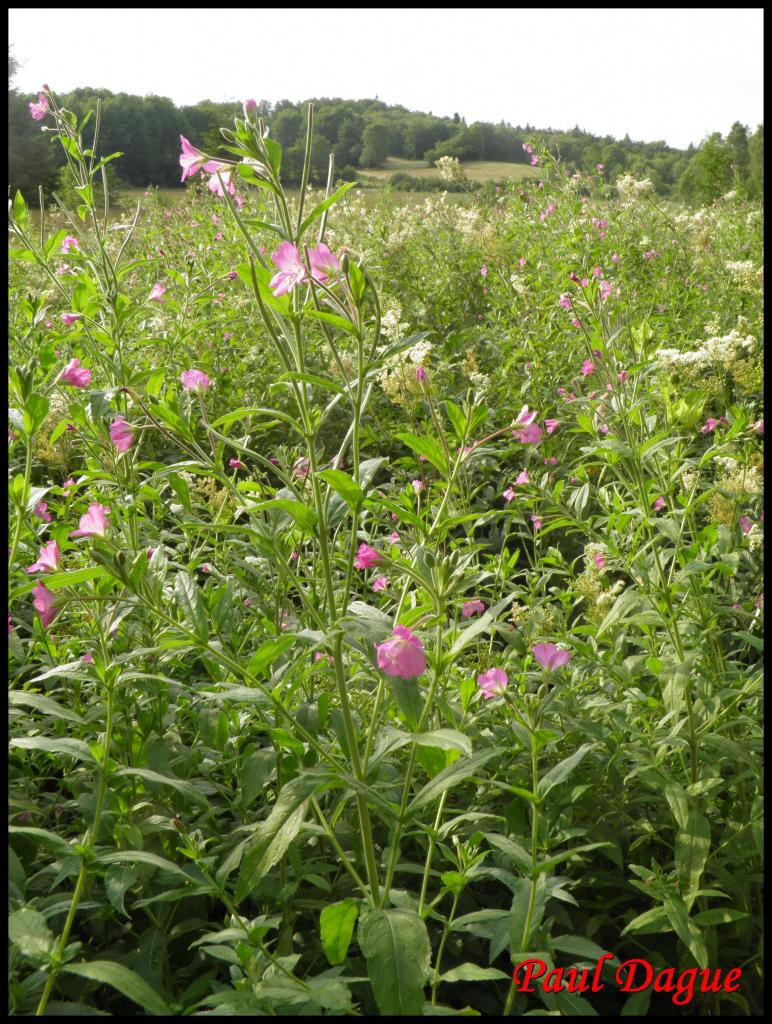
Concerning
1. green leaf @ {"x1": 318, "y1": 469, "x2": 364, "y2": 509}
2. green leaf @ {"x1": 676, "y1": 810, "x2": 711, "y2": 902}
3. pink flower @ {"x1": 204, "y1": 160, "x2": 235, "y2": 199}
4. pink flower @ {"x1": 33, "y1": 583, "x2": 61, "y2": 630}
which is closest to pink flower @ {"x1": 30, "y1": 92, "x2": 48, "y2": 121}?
pink flower @ {"x1": 204, "y1": 160, "x2": 235, "y2": 199}

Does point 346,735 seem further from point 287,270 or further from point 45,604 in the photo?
point 287,270

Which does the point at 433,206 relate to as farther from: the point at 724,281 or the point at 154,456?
the point at 154,456

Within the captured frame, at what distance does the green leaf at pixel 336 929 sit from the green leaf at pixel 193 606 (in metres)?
0.46

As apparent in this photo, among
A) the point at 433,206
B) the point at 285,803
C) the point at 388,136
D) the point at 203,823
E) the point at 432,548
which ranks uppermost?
the point at 388,136

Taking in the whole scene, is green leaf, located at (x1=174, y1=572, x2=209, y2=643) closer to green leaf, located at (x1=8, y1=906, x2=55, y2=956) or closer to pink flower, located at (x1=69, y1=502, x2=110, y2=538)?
pink flower, located at (x1=69, y1=502, x2=110, y2=538)

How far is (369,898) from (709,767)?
0.78 meters

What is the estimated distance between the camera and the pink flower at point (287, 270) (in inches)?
47.5

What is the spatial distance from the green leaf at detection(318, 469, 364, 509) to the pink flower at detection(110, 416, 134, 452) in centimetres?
55

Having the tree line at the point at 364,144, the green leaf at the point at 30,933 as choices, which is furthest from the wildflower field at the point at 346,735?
the tree line at the point at 364,144

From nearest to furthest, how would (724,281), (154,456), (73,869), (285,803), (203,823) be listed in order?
1. (285,803)
2. (73,869)
3. (203,823)
4. (154,456)
5. (724,281)

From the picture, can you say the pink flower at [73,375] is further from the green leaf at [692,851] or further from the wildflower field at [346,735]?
the green leaf at [692,851]

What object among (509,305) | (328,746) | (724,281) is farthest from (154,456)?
(724,281)

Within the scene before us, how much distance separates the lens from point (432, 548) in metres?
1.63

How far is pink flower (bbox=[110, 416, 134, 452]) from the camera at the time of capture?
4.95 feet
